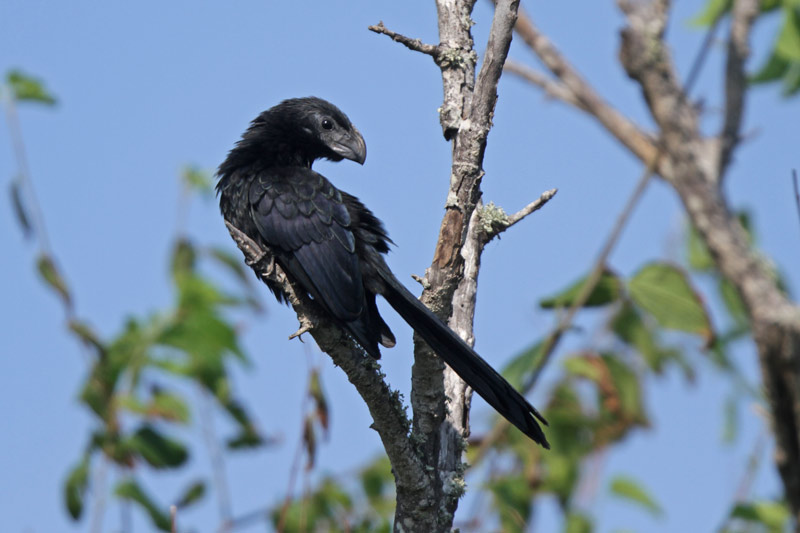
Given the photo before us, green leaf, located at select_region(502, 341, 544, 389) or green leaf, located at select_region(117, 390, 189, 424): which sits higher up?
green leaf, located at select_region(502, 341, 544, 389)

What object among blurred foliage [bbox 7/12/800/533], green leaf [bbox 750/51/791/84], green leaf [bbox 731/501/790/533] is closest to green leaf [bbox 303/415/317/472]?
blurred foliage [bbox 7/12/800/533]

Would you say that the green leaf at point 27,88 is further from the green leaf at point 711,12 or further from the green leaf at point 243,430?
A: the green leaf at point 711,12

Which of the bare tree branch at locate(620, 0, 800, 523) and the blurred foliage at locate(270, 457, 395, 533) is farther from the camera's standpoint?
the blurred foliage at locate(270, 457, 395, 533)

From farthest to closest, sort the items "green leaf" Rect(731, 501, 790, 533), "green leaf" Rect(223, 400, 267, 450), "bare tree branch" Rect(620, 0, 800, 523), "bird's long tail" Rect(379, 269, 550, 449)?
"green leaf" Rect(223, 400, 267, 450) < "green leaf" Rect(731, 501, 790, 533) < "bird's long tail" Rect(379, 269, 550, 449) < "bare tree branch" Rect(620, 0, 800, 523)

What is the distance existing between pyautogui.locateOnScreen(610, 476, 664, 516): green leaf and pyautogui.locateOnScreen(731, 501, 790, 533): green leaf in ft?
2.88

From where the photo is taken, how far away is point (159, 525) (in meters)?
3.62

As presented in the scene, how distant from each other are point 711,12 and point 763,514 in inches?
102

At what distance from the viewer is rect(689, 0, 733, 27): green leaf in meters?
4.39

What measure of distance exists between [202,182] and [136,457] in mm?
2051

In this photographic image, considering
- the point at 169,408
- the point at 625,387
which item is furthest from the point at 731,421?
the point at 169,408

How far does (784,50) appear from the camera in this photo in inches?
153

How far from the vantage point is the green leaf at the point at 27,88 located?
473cm

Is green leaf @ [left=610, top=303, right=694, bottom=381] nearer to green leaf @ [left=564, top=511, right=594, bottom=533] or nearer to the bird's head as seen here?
green leaf @ [left=564, top=511, right=594, bottom=533]

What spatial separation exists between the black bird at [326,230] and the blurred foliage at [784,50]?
6.49ft
